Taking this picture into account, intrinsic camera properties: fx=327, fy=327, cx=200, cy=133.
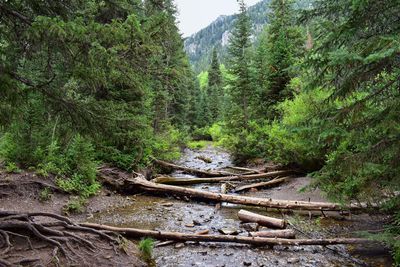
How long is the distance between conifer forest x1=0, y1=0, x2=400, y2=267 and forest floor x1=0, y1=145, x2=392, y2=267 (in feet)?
0.15

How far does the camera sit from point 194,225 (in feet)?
36.0

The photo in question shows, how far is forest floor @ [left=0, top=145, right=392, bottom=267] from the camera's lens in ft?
25.6

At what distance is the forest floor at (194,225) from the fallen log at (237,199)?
30cm

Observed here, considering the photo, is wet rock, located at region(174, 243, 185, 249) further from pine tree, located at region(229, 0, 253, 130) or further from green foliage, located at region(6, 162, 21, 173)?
pine tree, located at region(229, 0, 253, 130)

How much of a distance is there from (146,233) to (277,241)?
11.7ft

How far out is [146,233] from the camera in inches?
354

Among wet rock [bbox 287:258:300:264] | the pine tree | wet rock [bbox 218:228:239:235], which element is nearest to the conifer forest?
wet rock [bbox 287:258:300:264]

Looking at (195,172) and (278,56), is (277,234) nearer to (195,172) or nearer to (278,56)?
(195,172)

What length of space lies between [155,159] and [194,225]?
950 cm

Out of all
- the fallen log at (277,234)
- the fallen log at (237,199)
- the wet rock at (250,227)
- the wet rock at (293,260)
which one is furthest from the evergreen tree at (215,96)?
the wet rock at (293,260)

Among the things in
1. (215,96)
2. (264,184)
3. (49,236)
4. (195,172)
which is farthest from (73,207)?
(215,96)

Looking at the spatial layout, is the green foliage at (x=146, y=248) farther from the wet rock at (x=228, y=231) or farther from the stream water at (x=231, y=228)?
the wet rock at (x=228, y=231)

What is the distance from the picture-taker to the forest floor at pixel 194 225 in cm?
780

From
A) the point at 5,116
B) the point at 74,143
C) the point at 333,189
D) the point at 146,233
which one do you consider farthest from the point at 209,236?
the point at 74,143
